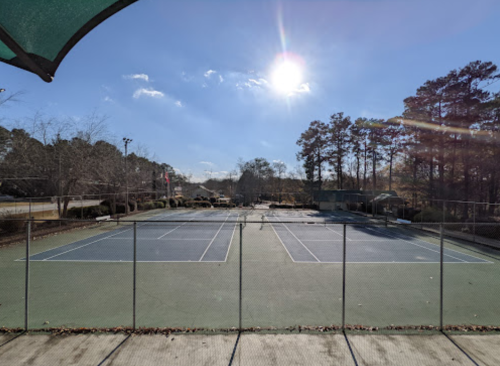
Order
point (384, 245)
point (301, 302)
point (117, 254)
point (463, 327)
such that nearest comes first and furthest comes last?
1. point (463, 327)
2. point (301, 302)
3. point (117, 254)
4. point (384, 245)

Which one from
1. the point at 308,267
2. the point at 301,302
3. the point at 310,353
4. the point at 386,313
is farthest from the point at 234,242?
the point at 310,353

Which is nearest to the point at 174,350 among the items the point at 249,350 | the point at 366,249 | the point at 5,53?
the point at 249,350

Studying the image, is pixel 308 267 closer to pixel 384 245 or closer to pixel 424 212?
pixel 384 245

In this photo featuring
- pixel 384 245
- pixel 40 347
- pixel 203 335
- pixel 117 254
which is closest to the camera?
pixel 40 347

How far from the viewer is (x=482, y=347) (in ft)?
15.1

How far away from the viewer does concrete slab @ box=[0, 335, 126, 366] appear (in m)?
4.12

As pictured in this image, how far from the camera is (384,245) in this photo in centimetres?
1406

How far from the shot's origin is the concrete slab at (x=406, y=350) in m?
4.17

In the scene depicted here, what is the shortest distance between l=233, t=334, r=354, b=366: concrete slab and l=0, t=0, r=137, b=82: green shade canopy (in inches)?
175

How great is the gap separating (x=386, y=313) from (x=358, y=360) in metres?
2.57

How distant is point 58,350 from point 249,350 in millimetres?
3206

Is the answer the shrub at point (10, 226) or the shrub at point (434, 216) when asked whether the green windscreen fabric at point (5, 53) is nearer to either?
the shrub at point (10, 226)

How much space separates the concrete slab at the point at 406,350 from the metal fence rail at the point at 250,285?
47cm

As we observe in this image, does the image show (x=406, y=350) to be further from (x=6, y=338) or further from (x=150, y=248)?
(x=150, y=248)
